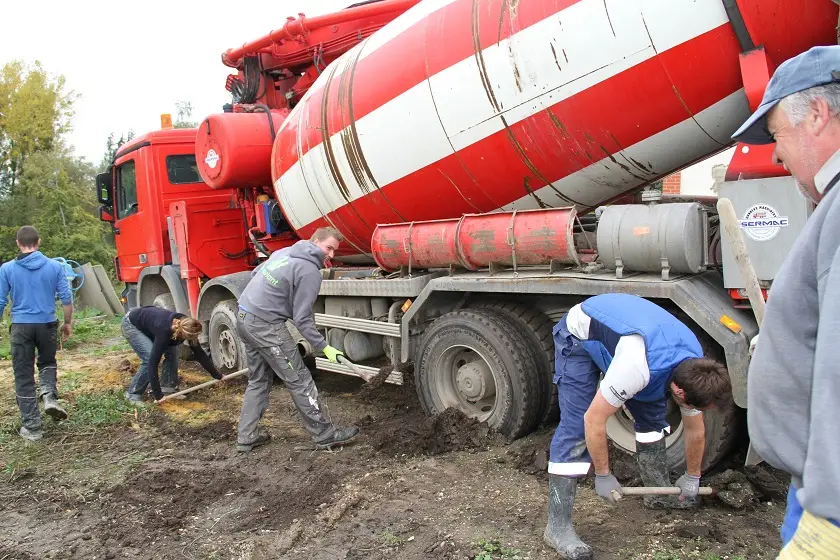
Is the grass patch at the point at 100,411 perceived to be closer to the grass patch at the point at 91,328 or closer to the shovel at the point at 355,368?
the shovel at the point at 355,368

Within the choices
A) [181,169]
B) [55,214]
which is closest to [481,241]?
[181,169]

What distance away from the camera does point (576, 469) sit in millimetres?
3055

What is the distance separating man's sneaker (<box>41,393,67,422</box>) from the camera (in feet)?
18.4

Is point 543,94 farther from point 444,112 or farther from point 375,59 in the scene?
point 375,59

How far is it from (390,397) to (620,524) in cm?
281

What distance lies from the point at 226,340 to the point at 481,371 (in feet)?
12.0

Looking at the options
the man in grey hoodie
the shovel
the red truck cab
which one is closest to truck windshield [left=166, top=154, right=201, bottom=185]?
the red truck cab

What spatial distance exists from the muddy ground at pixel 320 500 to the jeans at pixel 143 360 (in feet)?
2.12

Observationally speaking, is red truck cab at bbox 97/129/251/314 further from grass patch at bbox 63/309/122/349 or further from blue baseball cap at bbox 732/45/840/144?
blue baseball cap at bbox 732/45/840/144

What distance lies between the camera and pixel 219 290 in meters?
7.16

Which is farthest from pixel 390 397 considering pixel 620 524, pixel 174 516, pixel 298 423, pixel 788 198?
pixel 788 198

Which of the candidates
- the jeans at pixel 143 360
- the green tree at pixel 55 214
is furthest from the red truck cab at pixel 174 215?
the green tree at pixel 55 214

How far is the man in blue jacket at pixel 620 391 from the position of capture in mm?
2705

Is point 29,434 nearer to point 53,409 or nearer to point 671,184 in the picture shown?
point 53,409
